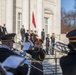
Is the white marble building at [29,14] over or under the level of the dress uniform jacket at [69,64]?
over

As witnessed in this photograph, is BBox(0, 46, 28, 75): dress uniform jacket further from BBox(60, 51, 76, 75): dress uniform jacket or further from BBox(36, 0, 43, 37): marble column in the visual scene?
BBox(36, 0, 43, 37): marble column

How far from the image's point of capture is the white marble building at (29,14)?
29469 mm

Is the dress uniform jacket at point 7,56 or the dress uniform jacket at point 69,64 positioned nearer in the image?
the dress uniform jacket at point 69,64

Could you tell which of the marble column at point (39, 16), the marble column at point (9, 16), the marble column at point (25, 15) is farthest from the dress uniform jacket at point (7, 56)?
the marble column at point (39, 16)

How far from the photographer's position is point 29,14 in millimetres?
32156

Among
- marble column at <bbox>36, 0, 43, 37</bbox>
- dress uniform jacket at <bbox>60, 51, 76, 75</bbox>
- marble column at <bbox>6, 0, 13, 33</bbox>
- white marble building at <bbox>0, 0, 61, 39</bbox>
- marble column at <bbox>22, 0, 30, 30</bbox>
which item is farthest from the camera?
marble column at <bbox>36, 0, 43, 37</bbox>

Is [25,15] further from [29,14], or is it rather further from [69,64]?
[69,64]

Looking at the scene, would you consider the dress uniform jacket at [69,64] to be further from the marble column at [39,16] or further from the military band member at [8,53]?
the marble column at [39,16]

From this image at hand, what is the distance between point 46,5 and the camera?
3522 cm

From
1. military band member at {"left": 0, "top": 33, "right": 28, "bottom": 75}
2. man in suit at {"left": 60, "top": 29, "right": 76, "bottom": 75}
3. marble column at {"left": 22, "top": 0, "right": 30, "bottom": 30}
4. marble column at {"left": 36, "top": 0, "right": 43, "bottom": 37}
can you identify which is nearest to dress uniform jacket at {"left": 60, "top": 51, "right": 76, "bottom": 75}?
man in suit at {"left": 60, "top": 29, "right": 76, "bottom": 75}

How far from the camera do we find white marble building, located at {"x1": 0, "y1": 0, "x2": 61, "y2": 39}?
1160 inches

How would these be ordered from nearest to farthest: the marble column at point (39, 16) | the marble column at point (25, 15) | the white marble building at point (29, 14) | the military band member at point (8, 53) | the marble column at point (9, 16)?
the military band member at point (8, 53), the marble column at point (9, 16), the white marble building at point (29, 14), the marble column at point (25, 15), the marble column at point (39, 16)

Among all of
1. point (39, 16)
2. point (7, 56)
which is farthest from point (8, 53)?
point (39, 16)

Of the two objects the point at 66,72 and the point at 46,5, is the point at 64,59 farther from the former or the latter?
the point at 46,5
